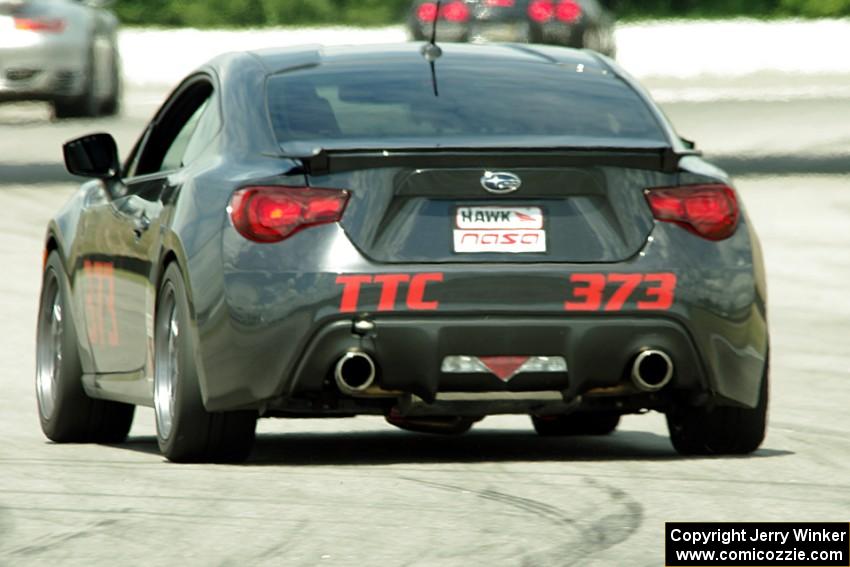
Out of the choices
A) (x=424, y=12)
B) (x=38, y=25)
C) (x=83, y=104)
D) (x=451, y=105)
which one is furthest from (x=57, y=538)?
(x=424, y=12)

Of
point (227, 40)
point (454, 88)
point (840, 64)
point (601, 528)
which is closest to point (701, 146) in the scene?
point (840, 64)

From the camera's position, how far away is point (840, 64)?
132ft

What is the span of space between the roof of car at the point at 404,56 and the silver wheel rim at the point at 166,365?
976 millimetres

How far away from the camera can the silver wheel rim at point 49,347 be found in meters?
10.8

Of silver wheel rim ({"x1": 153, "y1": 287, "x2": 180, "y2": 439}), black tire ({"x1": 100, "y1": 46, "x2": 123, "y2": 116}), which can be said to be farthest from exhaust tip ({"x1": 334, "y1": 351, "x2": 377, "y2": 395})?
black tire ({"x1": 100, "y1": 46, "x2": 123, "y2": 116})

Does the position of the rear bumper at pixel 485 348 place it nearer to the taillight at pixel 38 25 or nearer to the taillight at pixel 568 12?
the taillight at pixel 38 25

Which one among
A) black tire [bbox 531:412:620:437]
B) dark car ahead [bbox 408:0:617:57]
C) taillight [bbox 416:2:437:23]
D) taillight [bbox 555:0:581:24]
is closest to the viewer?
black tire [bbox 531:412:620:437]

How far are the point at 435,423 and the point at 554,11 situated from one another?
27.6m

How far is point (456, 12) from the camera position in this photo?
118 ft

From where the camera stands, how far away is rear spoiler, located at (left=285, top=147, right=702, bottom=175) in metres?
8.59

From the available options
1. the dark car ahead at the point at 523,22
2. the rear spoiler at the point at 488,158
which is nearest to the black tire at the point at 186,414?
the rear spoiler at the point at 488,158

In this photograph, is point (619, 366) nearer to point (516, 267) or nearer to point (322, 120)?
point (516, 267)

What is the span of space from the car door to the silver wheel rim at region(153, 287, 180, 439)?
147 millimetres

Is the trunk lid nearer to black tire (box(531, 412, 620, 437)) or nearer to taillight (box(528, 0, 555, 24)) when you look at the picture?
black tire (box(531, 412, 620, 437))
